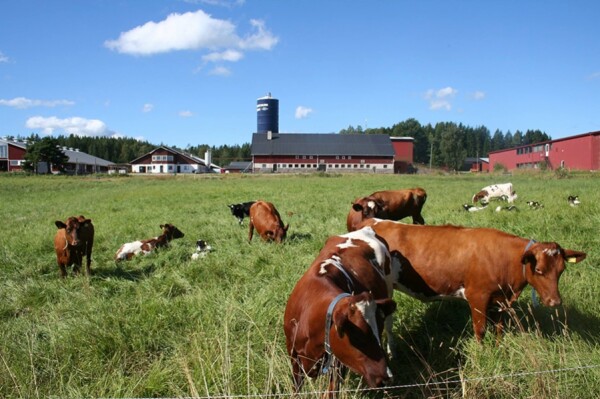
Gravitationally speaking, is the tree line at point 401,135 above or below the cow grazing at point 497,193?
above

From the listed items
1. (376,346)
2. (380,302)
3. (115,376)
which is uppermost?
(380,302)

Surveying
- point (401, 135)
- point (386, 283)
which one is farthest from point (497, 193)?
point (401, 135)

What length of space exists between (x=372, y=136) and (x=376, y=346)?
9498 cm

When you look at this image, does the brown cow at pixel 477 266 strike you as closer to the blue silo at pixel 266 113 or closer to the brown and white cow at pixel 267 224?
the brown and white cow at pixel 267 224


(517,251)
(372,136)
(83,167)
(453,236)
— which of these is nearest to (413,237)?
(453,236)

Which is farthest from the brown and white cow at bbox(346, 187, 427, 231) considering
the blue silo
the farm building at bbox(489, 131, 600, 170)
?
the blue silo

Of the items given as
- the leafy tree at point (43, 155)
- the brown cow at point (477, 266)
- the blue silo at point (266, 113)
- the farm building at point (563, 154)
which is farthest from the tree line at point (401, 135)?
the brown cow at point (477, 266)

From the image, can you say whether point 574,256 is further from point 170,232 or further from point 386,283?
point 170,232

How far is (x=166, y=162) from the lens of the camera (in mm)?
104938

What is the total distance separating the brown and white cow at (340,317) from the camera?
3.32 m

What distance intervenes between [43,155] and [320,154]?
4745cm

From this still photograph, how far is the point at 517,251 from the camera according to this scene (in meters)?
5.23

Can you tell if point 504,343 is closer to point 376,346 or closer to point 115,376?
point 376,346

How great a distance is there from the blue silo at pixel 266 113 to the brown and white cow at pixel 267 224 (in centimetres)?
10613
